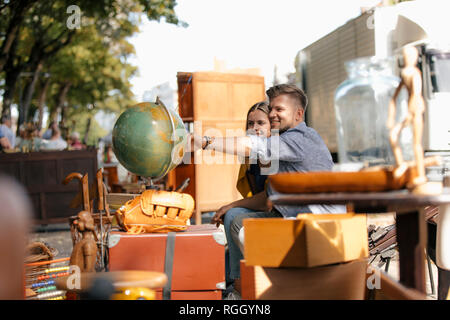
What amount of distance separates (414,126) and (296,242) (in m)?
A: 0.86

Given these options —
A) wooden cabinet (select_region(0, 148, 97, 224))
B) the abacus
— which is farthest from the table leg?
wooden cabinet (select_region(0, 148, 97, 224))

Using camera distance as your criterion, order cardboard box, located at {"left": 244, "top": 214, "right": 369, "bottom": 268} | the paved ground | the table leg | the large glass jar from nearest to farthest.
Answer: the table leg, the large glass jar, cardboard box, located at {"left": 244, "top": 214, "right": 369, "bottom": 268}, the paved ground

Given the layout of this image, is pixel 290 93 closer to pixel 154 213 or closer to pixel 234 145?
pixel 234 145

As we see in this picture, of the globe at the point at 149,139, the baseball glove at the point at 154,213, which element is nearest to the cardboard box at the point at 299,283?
the baseball glove at the point at 154,213

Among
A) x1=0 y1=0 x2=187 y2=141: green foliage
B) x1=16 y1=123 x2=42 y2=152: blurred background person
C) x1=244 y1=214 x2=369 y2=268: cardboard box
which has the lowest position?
x1=244 y1=214 x2=369 y2=268: cardboard box

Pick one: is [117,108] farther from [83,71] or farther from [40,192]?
[40,192]

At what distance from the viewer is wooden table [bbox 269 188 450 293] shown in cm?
179

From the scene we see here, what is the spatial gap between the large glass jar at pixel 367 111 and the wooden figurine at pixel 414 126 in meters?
0.30

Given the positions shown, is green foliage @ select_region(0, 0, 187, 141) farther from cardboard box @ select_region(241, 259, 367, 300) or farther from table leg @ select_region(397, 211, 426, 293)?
table leg @ select_region(397, 211, 426, 293)

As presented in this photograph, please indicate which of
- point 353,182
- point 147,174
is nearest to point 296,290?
point 353,182

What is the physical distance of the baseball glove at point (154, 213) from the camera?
3.28 m

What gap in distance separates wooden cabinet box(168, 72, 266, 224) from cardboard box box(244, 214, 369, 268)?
19.0 feet
